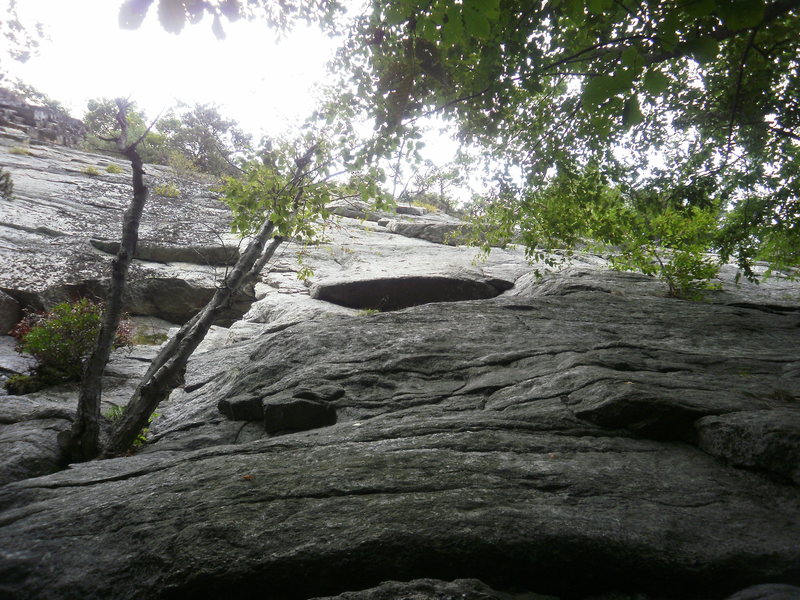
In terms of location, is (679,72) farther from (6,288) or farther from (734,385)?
(6,288)

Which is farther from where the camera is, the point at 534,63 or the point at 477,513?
the point at 534,63

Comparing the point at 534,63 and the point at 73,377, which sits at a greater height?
the point at 534,63

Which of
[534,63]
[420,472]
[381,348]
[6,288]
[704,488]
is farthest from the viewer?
[6,288]

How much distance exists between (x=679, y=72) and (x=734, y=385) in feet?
19.3

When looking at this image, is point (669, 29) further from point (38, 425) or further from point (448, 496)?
point (38, 425)

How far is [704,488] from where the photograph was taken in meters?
3.64

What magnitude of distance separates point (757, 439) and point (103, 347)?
293 inches

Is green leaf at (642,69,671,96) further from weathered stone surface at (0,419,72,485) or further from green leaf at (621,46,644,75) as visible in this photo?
weathered stone surface at (0,419,72,485)

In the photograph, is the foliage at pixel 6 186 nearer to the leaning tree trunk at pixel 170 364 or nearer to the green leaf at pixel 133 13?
the leaning tree trunk at pixel 170 364

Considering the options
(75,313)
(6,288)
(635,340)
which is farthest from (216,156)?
(635,340)

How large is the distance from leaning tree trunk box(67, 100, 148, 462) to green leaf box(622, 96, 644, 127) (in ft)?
19.0

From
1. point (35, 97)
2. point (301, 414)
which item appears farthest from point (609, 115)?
point (35, 97)

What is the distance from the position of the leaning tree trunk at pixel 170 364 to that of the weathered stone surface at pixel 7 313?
6565 millimetres

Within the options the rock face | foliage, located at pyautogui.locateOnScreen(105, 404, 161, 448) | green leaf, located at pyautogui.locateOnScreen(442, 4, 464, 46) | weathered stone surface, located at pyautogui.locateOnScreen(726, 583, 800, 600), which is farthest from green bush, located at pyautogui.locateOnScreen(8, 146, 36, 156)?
weathered stone surface, located at pyautogui.locateOnScreen(726, 583, 800, 600)
